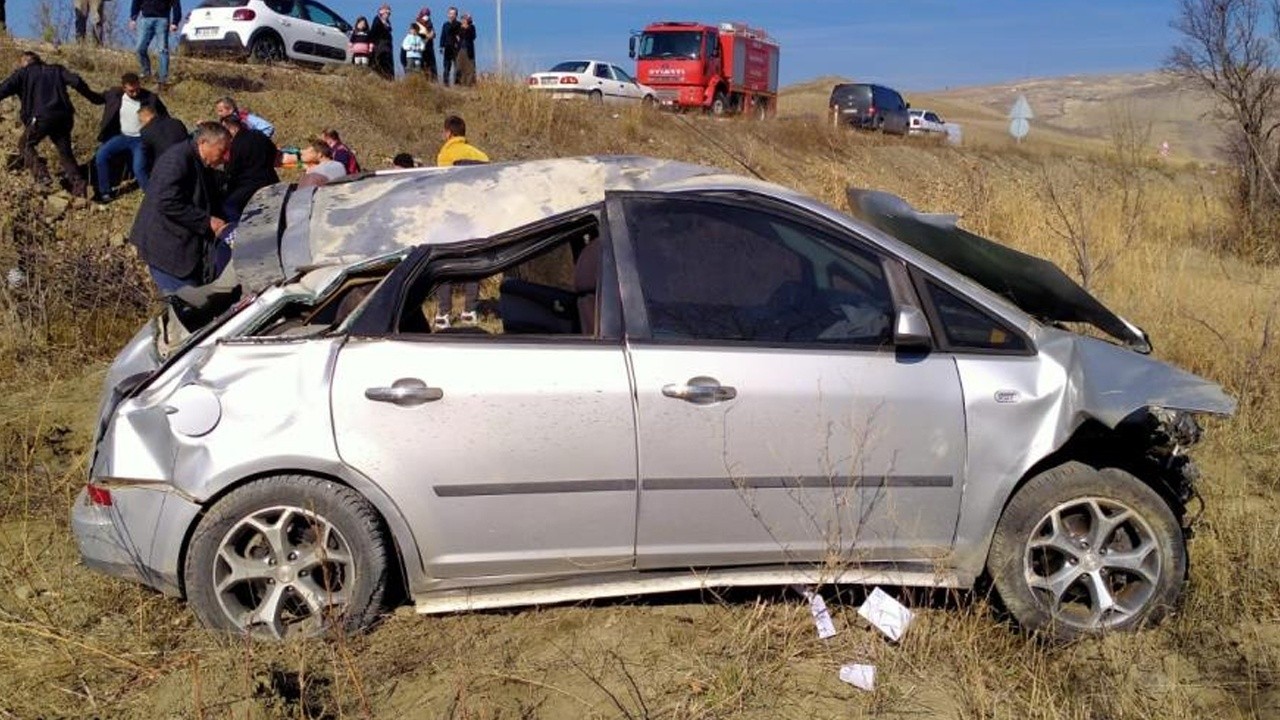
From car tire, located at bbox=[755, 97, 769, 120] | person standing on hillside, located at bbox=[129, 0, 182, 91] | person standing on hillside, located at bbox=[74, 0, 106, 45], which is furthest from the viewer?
car tire, located at bbox=[755, 97, 769, 120]

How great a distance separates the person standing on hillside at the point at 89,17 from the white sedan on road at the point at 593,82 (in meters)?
9.61

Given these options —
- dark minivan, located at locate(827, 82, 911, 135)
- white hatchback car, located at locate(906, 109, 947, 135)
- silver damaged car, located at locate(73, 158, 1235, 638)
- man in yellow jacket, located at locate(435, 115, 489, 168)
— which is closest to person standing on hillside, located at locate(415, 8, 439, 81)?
man in yellow jacket, located at locate(435, 115, 489, 168)

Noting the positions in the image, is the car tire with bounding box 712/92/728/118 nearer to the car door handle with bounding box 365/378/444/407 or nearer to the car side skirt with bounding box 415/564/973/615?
the car side skirt with bounding box 415/564/973/615

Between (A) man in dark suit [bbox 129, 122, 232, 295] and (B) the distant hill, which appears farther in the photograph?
(B) the distant hill

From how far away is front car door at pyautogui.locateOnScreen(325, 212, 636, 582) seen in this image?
3604 mm

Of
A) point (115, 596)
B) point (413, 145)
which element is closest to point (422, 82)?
point (413, 145)

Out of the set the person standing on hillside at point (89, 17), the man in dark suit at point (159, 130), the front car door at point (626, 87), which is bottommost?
the man in dark suit at point (159, 130)

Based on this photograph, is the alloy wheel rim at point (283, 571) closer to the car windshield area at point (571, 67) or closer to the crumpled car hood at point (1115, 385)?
the crumpled car hood at point (1115, 385)

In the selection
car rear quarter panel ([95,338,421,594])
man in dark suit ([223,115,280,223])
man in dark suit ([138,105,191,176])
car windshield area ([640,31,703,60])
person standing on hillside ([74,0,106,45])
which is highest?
car windshield area ([640,31,703,60])

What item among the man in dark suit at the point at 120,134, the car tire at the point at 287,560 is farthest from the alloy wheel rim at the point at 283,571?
the man in dark suit at the point at 120,134

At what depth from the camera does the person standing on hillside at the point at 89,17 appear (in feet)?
57.0

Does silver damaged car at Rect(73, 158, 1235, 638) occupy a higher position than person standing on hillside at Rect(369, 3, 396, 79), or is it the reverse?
person standing on hillside at Rect(369, 3, 396, 79)

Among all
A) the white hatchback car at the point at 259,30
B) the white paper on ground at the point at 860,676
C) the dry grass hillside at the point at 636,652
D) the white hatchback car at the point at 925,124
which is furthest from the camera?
the white hatchback car at the point at 925,124

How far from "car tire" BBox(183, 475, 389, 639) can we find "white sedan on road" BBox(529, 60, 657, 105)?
2213cm
